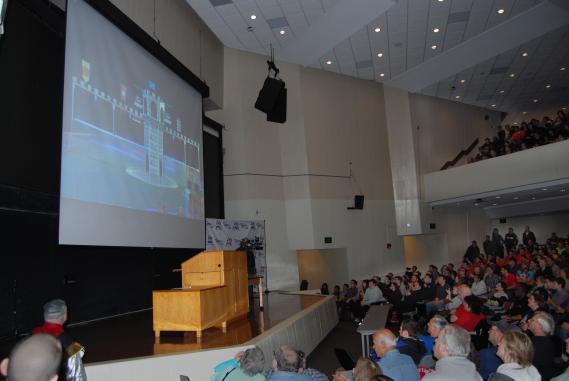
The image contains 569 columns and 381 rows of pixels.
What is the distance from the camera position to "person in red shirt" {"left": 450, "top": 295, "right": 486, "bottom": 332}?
5.83m

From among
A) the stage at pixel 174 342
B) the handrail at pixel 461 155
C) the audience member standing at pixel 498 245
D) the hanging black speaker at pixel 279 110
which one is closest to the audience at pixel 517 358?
the stage at pixel 174 342

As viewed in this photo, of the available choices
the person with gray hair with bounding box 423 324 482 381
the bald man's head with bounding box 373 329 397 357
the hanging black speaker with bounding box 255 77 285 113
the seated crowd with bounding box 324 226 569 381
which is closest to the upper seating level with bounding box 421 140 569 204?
the seated crowd with bounding box 324 226 569 381

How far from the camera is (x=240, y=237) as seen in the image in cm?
1162

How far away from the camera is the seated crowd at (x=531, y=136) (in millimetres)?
12922

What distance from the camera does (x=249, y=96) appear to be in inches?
525

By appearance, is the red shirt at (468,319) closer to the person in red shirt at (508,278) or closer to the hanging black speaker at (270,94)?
the person in red shirt at (508,278)

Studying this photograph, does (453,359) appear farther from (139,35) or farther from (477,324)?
(139,35)

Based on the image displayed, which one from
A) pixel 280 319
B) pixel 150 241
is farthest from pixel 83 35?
pixel 280 319

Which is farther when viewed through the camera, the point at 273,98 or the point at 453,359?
the point at 273,98

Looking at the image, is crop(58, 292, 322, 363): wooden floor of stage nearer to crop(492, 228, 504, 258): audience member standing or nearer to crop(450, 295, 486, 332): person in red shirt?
crop(450, 295, 486, 332): person in red shirt

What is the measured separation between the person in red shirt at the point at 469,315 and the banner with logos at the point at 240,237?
5.67 meters

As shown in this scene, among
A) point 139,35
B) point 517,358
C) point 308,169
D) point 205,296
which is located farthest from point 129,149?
point 308,169

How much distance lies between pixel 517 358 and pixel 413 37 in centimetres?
1074

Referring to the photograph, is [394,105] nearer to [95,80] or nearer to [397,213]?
[397,213]
